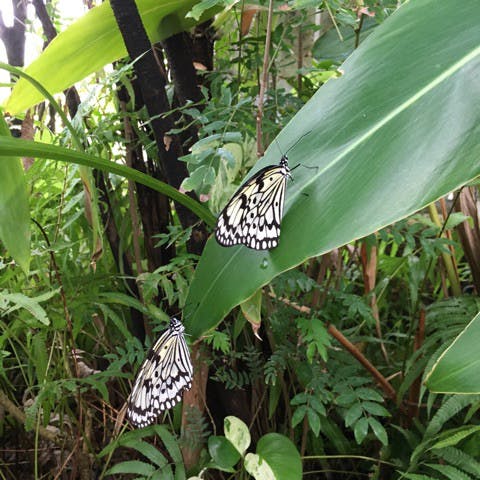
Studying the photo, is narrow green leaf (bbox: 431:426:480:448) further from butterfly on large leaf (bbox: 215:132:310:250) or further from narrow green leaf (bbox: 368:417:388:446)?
butterfly on large leaf (bbox: 215:132:310:250)

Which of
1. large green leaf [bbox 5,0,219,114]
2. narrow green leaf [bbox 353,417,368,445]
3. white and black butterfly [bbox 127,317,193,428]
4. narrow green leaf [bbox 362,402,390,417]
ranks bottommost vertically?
narrow green leaf [bbox 353,417,368,445]

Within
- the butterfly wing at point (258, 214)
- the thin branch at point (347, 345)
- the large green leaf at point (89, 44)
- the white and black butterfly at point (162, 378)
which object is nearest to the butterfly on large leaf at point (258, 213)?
the butterfly wing at point (258, 214)

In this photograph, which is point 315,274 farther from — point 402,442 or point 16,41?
point 16,41

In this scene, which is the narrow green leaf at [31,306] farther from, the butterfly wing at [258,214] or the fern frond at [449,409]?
the fern frond at [449,409]

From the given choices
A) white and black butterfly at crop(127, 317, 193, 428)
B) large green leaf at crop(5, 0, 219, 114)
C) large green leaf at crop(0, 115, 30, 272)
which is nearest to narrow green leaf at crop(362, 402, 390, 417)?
white and black butterfly at crop(127, 317, 193, 428)

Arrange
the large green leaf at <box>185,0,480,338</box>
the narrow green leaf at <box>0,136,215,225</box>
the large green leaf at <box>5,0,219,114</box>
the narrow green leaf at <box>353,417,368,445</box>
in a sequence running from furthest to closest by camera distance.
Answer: the large green leaf at <box>5,0,219,114</box> → the narrow green leaf at <box>353,417,368,445</box> → the narrow green leaf at <box>0,136,215,225</box> → the large green leaf at <box>185,0,480,338</box>

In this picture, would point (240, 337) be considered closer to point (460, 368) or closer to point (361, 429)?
point (361, 429)

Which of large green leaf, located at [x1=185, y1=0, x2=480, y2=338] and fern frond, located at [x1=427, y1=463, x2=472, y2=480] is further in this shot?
fern frond, located at [x1=427, y1=463, x2=472, y2=480]

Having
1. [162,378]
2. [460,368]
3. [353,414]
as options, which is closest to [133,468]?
[162,378]
